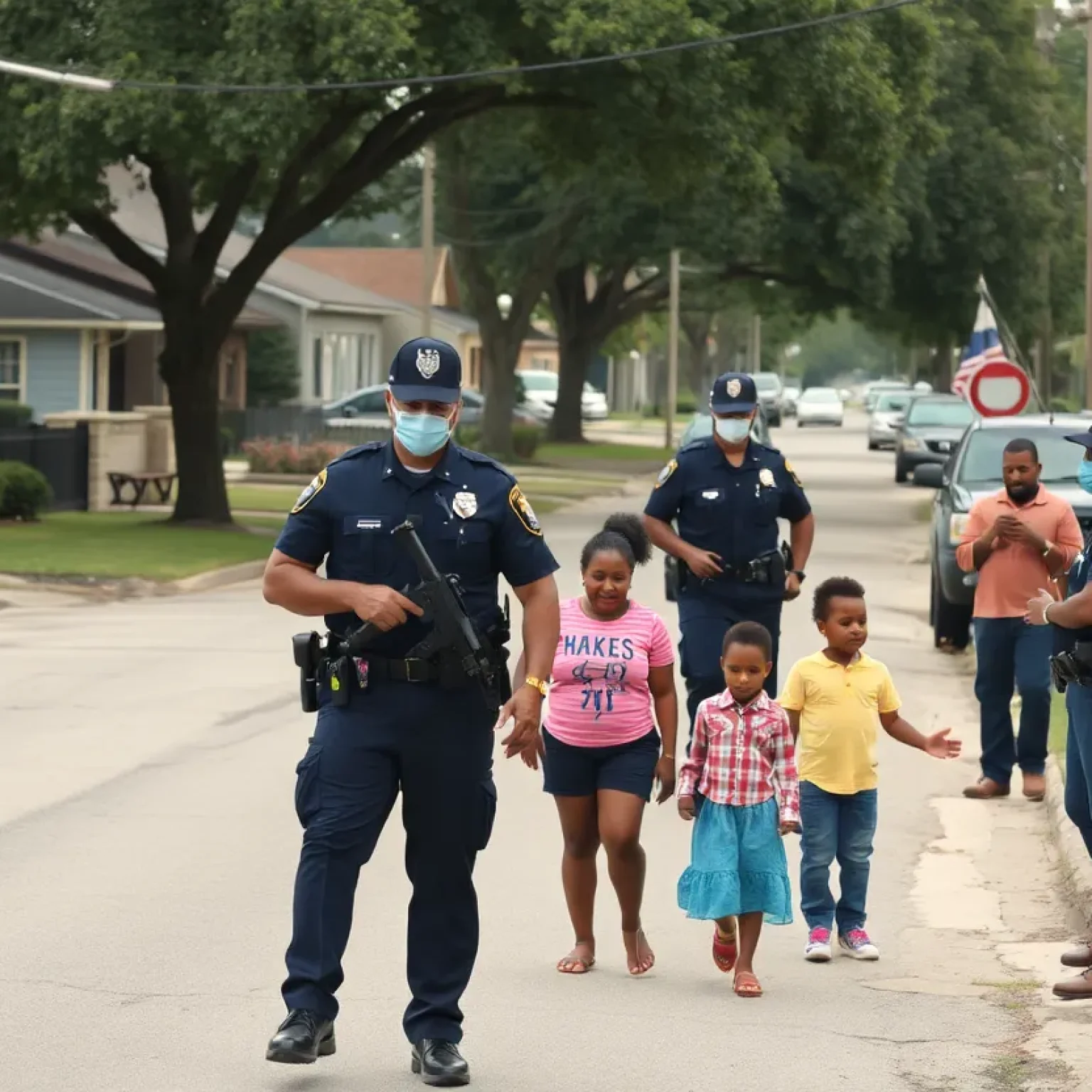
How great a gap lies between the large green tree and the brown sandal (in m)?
18.0

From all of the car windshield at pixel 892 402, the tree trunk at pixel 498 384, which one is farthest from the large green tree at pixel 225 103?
the car windshield at pixel 892 402

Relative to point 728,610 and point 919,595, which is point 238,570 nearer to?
point 919,595

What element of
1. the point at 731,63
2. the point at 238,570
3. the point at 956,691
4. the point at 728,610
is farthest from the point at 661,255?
the point at 728,610

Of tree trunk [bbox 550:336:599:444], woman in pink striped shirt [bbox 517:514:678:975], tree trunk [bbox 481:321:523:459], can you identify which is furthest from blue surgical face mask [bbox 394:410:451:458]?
tree trunk [bbox 550:336:599:444]

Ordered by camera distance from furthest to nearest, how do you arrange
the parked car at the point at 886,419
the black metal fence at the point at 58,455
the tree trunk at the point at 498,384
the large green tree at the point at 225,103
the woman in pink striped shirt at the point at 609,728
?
the parked car at the point at 886,419, the tree trunk at the point at 498,384, the black metal fence at the point at 58,455, the large green tree at the point at 225,103, the woman in pink striped shirt at the point at 609,728

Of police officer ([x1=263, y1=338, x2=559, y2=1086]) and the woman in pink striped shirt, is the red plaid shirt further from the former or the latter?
police officer ([x1=263, y1=338, x2=559, y2=1086])

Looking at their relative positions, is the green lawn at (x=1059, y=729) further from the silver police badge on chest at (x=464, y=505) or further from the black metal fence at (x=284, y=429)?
the black metal fence at (x=284, y=429)

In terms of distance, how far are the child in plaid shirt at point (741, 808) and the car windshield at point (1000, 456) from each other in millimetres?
10690

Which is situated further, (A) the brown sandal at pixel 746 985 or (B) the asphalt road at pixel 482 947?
(A) the brown sandal at pixel 746 985

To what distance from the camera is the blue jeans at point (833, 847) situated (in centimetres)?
807

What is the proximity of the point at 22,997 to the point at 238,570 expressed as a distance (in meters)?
17.4

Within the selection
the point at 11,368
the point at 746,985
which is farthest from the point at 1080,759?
the point at 11,368

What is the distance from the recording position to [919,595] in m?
23.2

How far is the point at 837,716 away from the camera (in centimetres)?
806
